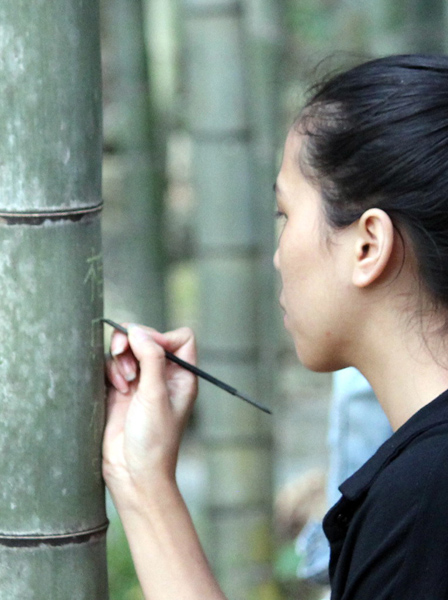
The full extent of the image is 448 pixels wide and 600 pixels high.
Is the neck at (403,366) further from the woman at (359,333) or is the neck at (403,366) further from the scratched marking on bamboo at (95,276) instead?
the scratched marking on bamboo at (95,276)

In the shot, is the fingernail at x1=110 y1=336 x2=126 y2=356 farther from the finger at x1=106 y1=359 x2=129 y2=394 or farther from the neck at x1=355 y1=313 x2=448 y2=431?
the neck at x1=355 y1=313 x2=448 y2=431

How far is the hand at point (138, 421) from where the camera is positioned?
1.25 meters

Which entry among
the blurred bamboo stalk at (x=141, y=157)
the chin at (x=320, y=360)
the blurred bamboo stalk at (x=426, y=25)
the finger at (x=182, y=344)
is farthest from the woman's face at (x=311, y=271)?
the blurred bamboo stalk at (x=141, y=157)

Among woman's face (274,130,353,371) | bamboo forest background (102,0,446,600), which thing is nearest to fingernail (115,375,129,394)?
woman's face (274,130,353,371)

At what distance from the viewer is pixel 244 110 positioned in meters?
2.39

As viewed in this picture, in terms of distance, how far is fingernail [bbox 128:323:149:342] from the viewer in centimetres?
127

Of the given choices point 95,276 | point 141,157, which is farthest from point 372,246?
point 141,157

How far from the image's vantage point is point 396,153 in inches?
45.2

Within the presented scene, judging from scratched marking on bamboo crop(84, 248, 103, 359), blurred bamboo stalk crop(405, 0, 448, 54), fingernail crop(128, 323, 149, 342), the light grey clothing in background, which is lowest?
the light grey clothing in background

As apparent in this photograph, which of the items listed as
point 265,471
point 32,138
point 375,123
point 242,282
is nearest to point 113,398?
point 32,138

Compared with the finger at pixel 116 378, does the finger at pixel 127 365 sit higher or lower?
higher

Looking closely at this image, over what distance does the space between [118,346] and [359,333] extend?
0.33m

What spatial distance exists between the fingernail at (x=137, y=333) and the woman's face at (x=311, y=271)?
0.21 metres

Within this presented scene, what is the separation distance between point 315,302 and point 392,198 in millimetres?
187
